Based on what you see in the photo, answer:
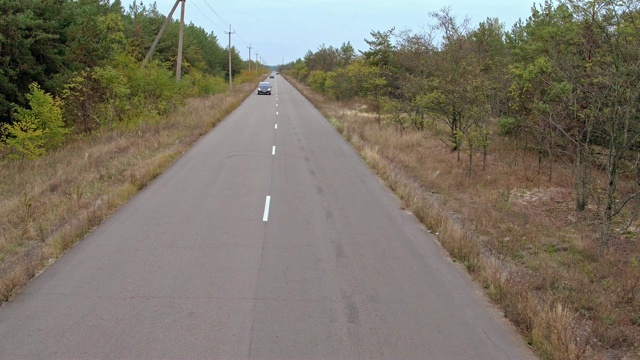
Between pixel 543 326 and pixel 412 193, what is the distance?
7163 millimetres

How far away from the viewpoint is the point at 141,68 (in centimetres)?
2912

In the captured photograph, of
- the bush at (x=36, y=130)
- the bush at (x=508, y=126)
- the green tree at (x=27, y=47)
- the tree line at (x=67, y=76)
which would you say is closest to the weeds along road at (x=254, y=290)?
the bush at (x=508, y=126)

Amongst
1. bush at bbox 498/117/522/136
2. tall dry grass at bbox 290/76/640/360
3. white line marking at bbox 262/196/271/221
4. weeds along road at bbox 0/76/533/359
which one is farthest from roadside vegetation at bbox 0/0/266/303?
bush at bbox 498/117/522/136

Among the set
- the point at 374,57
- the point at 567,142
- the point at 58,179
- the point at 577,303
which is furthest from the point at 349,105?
the point at 577,303

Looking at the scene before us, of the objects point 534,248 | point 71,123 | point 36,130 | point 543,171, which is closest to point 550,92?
point 543,171

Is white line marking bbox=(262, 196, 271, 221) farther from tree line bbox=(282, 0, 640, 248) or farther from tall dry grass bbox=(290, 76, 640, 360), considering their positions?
tree line bbox=(282, 0, 640, 248)

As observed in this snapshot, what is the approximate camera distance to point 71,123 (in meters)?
26.2

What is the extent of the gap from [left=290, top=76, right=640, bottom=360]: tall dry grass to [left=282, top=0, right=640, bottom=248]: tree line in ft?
2.09

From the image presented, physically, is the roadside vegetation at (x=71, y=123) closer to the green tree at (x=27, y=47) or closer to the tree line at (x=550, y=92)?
the green tree at (x=27, y=47)

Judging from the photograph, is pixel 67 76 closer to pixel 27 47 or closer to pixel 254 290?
pixel 27 47

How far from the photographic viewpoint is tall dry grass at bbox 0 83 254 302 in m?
7.77

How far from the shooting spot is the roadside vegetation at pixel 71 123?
9945mm

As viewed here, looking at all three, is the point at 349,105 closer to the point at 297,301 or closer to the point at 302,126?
the point at 302,126

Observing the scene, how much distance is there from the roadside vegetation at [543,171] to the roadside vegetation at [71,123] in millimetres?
6599
